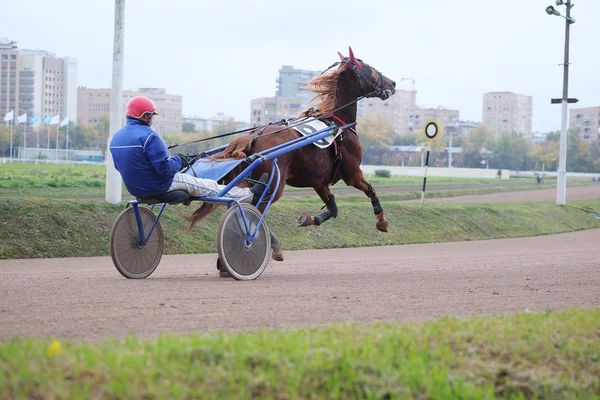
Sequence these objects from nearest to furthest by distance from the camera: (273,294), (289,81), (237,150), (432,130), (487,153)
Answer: (273,294) → (237,150) → (432,130) → (487,153) → (289,81)

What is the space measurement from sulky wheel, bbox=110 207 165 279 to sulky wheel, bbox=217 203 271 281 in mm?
1042

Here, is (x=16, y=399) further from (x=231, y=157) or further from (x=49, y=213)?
(x=49, y=213)

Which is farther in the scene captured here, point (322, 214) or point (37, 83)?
point (37, 83)

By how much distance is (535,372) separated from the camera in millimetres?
4945

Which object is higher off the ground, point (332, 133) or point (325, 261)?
point (332, 133)

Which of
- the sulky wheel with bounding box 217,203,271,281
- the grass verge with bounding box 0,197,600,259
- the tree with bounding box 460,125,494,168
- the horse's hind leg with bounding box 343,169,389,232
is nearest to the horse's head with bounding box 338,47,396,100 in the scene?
the horse's hind leg with bounding box 343,169,389,232

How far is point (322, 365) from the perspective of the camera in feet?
15.0

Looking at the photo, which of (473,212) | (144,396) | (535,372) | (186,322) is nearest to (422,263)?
(186,322)

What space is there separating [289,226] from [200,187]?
29.2ft

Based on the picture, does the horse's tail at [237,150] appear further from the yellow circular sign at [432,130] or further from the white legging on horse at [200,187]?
the yellow circular sign at [432,130]

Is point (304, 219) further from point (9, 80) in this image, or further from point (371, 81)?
point (9, 80)

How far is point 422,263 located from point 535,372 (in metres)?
8.00

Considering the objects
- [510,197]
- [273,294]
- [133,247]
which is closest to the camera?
[273,294]

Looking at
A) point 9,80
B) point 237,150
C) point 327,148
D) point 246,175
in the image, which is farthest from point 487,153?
point 246,175
